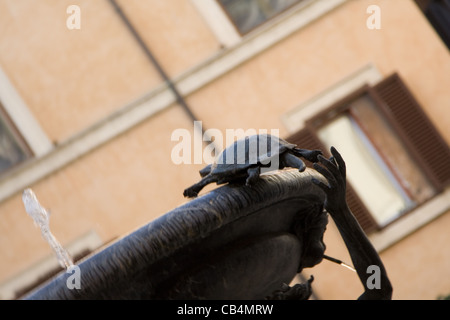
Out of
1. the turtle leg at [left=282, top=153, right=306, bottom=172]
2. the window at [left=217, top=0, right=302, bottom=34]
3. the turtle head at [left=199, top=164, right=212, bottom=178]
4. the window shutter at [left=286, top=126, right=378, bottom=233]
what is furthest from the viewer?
the window at [left=217, top=0, right=302, bottom=34]

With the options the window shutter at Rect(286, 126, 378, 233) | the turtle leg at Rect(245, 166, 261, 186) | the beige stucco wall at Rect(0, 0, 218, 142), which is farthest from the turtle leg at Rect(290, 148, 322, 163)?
the beige stucco wall at Rect(0, 0, 218, 142)

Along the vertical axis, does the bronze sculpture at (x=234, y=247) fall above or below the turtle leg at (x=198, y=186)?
below

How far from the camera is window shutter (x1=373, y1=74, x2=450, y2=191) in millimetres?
8953

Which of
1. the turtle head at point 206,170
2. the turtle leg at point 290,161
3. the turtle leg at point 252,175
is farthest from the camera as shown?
the turtle head at point 206,170

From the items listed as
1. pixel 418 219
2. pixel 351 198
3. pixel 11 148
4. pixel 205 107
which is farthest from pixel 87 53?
pixel 418 219

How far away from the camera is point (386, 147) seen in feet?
29.9

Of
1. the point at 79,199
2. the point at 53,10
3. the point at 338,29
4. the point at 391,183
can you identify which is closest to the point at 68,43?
the point at 53,10

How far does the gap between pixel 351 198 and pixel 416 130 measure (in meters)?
1.09

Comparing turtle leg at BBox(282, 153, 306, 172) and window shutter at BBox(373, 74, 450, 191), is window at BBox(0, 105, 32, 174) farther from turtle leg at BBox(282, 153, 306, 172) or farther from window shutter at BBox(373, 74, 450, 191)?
turtle leg at BBox(282, 153, 306, 172)

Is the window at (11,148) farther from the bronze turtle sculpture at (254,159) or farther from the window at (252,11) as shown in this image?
the bronze turtle sculpture at (254,159)

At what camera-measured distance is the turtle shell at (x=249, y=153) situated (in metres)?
2.35

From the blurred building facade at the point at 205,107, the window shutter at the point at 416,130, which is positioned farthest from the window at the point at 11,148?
the window shutter at the point at 416,130

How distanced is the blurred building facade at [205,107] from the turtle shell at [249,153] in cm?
657
